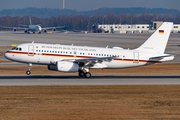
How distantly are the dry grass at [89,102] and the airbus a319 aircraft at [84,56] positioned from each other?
819cm

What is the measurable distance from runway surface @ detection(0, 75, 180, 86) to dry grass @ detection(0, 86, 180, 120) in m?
3.13

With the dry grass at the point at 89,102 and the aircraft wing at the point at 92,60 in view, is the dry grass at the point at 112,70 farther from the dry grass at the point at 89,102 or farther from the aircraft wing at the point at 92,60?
the dry grass at the point at 89,102

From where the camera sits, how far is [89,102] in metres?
38.0

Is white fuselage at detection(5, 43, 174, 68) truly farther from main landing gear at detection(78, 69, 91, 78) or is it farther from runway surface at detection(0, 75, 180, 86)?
runway surface at detection(0, 75, 180, 86)

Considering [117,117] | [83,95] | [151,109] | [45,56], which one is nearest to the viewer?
[117,117]

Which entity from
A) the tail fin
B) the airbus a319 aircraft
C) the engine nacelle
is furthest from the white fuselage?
the engine nacelle

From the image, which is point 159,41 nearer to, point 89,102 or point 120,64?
point 120,64

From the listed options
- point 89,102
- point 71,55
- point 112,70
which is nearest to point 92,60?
point 71,55

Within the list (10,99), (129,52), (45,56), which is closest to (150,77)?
(129,52)

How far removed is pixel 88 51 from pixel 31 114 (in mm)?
23104

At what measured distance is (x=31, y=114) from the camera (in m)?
33.2

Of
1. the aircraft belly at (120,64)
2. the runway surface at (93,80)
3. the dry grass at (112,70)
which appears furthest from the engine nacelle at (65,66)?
the dry grass at (112,70)

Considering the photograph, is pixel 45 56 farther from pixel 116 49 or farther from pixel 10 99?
pixel 10 99

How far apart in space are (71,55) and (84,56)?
1.29 m
